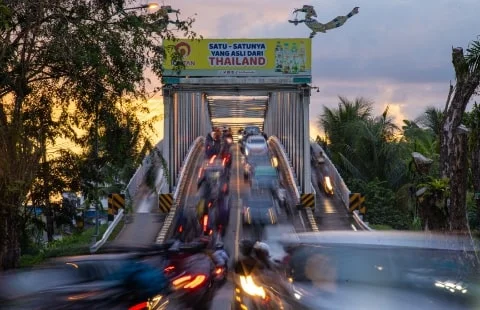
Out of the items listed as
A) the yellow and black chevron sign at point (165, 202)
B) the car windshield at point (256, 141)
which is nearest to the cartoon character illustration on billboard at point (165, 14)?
the yellow and black chevron sign at point (165, 202)

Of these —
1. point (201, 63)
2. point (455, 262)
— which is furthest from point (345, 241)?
point (201, 63)

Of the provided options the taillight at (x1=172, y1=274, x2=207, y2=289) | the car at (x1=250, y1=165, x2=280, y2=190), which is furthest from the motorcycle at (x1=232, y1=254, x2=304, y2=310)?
the car at (x1=250, y1=165, x2=280, y2=190)

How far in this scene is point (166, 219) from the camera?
3188 cm

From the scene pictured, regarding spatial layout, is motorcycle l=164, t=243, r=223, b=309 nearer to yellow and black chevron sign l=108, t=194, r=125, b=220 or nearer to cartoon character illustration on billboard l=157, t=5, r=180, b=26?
cartoon character illustration on billboard l=157, t=5, r=180, b=26

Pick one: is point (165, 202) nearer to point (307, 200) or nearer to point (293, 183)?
point (307, 200)

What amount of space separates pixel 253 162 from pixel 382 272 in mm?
36393

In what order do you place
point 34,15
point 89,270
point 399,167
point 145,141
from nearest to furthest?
point 89,270
point 34,15
point 145,141
point 399,167

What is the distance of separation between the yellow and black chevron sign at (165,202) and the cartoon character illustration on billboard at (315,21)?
11.9m

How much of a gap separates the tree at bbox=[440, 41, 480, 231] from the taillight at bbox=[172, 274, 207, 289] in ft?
13.8

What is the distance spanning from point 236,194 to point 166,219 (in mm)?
6058

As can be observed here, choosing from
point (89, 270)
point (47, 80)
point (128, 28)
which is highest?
point (128, 28)

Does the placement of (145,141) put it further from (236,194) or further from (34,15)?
(236,194)

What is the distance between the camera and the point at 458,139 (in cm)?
1002

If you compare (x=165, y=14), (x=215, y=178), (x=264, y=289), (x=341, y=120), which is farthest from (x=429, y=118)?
(x=264, y=289)
